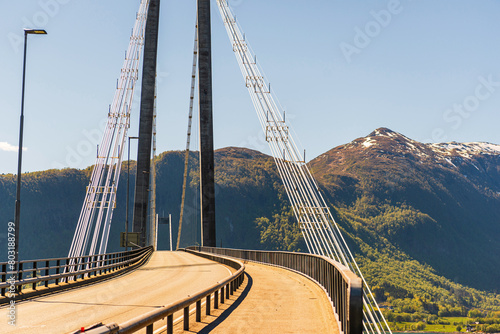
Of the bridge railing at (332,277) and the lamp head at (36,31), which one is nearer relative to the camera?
the bridge railing at (332,277)

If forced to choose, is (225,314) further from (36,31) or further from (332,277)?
(36,31)

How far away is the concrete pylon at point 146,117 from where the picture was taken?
5650 centimetres

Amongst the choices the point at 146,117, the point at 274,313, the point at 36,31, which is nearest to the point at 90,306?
the point at 274,313

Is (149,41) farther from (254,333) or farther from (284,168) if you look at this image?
(254,333)

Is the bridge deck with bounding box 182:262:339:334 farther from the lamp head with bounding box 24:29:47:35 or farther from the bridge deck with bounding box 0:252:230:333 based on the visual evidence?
the lamp head with bounding box 24:29:47:35

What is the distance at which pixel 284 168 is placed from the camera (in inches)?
1502

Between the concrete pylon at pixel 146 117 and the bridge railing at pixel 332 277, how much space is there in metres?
7.83

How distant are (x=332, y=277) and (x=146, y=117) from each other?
145 ft

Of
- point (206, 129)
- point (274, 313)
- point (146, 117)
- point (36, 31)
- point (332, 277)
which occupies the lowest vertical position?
point (274, 313)

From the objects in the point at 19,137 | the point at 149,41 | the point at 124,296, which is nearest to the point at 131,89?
the point at 149,41

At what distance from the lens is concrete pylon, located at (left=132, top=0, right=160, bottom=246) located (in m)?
56.5

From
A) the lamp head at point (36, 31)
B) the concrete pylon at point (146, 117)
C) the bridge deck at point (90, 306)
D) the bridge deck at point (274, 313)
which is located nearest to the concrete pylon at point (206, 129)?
the concrete pylon at point (146, 117)

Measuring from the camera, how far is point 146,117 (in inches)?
2221

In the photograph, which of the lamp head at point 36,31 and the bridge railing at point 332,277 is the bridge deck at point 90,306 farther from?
the lamp head at point 36,31
